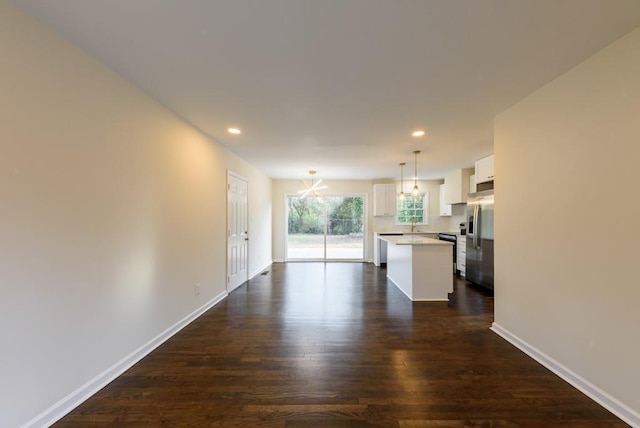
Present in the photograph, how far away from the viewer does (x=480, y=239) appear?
4.82 metres

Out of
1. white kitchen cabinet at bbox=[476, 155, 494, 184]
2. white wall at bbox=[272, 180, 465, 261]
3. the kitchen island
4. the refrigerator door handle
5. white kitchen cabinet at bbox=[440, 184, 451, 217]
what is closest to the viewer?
the kitchen island

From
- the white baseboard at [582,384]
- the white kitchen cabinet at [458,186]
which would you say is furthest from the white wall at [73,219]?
the white kitchen cabinet at [458,186]

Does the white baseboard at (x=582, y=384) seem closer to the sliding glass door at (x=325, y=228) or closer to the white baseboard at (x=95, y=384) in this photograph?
the white baseboard at (x=95, y=384)

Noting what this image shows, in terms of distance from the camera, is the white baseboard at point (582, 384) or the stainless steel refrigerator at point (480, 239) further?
the stainless steel refrigerator at point (480, 239)

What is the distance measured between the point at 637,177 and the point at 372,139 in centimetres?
265

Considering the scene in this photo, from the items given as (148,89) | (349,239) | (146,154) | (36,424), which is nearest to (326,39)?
(148,89)

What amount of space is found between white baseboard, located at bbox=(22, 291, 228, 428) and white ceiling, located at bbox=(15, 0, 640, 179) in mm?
2369

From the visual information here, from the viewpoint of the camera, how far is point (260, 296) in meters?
4.41

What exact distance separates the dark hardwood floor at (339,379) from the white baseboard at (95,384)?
0.16 feet

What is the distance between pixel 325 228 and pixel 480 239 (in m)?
4.09

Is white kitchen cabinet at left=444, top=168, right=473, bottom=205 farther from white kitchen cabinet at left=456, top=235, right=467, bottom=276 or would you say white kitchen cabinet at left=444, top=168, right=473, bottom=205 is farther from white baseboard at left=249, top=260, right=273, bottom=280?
white baseboard at left=249, top=260, right=273, bottom=280

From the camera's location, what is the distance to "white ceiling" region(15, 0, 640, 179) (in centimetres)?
149

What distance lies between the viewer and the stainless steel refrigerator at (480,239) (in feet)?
14.9

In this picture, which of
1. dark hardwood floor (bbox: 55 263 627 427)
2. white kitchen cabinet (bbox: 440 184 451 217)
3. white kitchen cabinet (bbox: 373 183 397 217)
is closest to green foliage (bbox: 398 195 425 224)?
white kitchen cabinet (bbox: 373 183 397 217)
